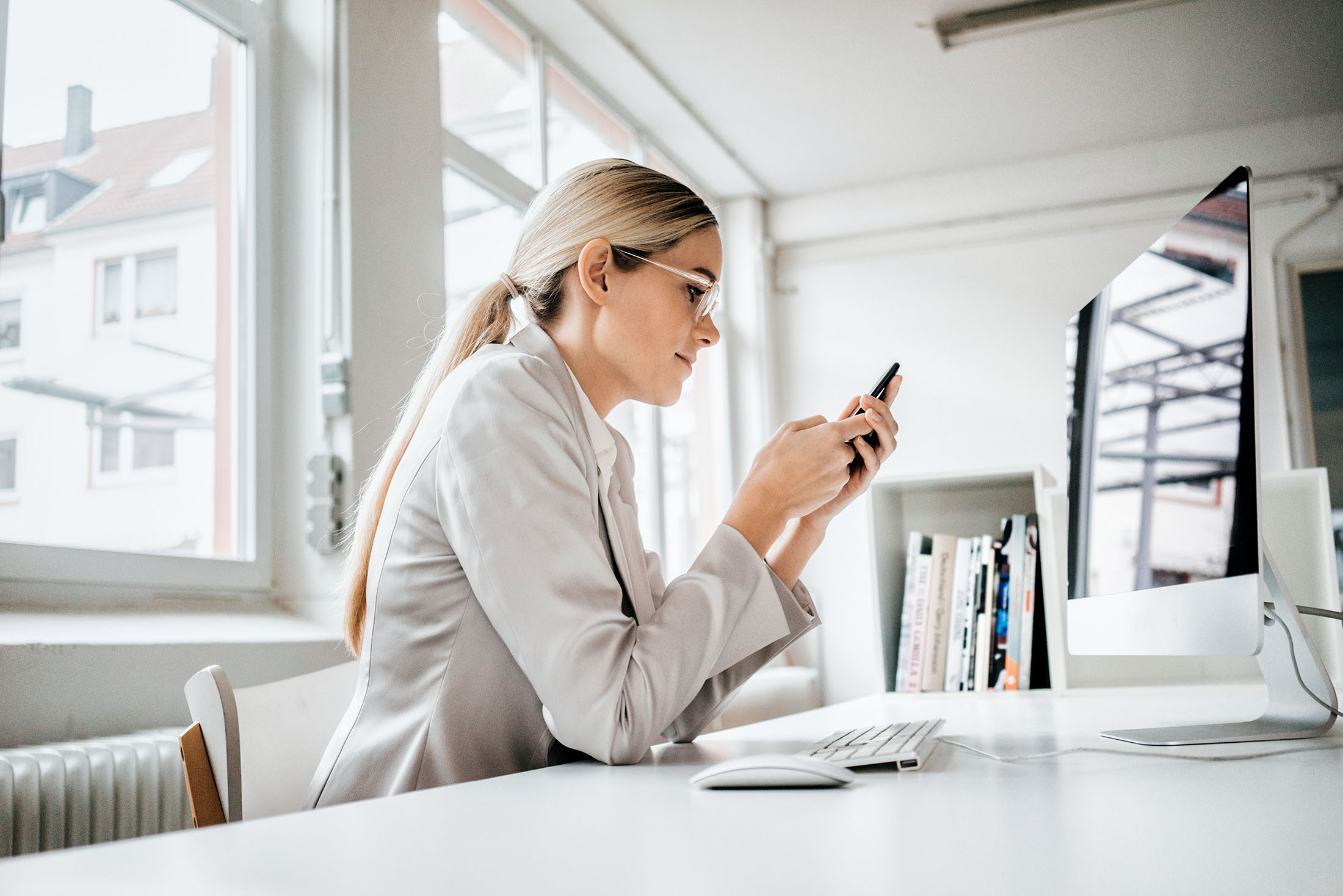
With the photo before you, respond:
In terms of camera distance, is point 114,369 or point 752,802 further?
point 114,369

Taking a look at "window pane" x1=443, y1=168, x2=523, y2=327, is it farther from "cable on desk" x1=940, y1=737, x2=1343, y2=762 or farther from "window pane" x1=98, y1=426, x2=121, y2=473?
"cable on desk" x1=940, y1=737, x2=1343, y2=762

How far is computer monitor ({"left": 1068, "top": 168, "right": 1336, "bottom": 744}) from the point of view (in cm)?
92

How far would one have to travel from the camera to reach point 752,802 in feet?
2.09

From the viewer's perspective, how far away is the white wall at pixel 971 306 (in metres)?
4.32

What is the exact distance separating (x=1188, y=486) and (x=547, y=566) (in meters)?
0.66

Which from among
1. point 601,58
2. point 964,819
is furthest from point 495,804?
point 601,58

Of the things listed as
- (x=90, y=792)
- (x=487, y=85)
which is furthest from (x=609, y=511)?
(x=487, y=85)

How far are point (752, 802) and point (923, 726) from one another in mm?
432

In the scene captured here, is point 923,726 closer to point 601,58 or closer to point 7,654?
point 7,654

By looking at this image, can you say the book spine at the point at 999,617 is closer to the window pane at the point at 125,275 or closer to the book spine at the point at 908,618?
the book spine at the point at 908,618

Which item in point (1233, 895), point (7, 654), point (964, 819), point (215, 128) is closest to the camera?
point (1233, 895)

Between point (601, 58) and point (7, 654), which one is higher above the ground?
point (601, 58)

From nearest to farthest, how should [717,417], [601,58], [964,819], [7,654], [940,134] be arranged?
[964,819], [7,654], [601,58], [940,134], [717,417]

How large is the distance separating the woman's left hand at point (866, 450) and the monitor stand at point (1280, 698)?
0.40m
